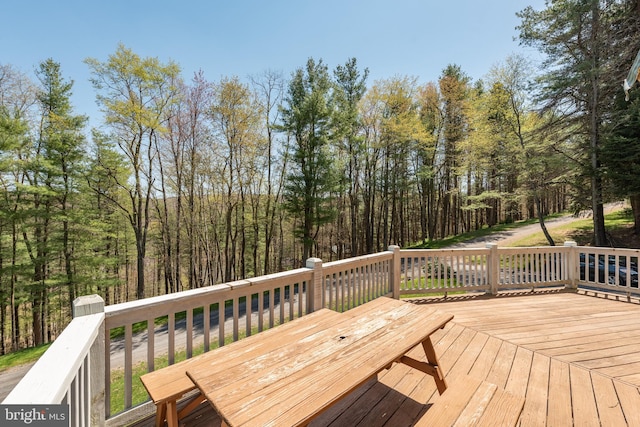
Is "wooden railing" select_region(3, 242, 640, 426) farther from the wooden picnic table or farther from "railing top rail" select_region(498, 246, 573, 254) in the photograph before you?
the wooden picnic table

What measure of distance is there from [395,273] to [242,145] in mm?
9252

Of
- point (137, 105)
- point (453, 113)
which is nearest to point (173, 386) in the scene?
point (137, 105)

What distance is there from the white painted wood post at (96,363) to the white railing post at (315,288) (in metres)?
1.74

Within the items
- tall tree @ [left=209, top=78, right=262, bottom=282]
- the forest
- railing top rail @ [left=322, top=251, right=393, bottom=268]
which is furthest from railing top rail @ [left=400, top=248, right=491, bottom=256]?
tall tree @ [left=209, top=78, right=262, bottom=282]

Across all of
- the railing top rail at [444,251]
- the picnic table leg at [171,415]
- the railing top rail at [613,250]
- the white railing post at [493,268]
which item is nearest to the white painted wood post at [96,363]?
the picnic table leg at [171,415]

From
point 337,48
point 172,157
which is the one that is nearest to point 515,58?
point 337,48

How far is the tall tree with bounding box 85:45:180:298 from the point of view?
29.0 feet

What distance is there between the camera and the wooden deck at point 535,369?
1.80 m

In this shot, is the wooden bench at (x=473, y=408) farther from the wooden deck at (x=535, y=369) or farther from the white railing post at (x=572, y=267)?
the white railing post at (x=572, y=267)

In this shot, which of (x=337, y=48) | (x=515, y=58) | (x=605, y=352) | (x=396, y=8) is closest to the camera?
(x=605, y=352)

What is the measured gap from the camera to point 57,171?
937 cm

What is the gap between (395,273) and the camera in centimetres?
428

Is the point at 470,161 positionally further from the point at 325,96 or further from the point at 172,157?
the point at 172,157

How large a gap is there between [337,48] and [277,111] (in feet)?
12.3
